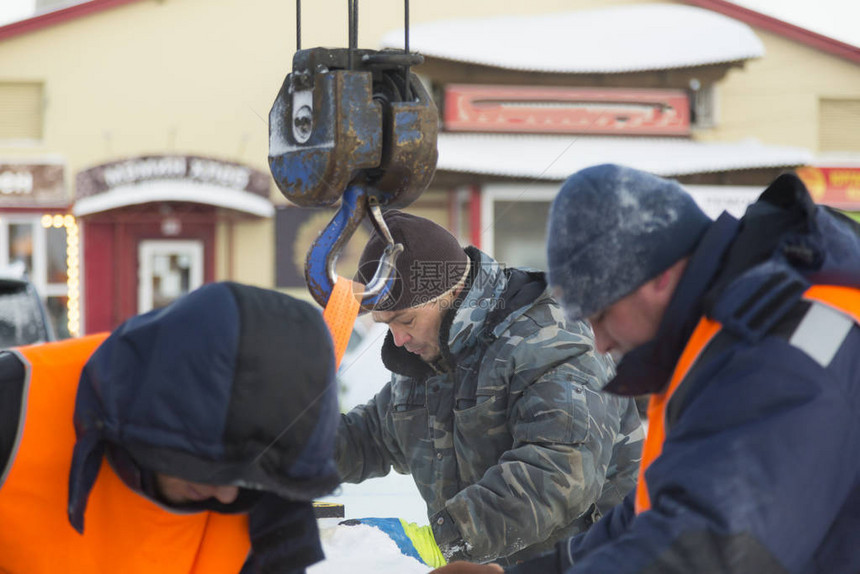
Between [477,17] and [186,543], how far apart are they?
44.9ft

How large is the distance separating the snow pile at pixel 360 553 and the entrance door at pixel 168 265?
1210 cm

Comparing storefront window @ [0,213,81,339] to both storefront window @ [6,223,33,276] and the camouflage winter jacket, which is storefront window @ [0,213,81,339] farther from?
the camouflage winter jacket

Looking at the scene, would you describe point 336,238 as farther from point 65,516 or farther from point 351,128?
point 65,516

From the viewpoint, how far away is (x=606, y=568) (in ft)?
4.81

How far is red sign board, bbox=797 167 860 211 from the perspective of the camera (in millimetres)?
15102

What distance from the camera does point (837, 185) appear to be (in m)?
15.2

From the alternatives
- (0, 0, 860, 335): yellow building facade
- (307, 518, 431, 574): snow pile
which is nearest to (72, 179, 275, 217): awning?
(0, 0, 860, 335): yellow building facade

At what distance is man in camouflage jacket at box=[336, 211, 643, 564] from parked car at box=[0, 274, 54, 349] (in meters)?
2.65

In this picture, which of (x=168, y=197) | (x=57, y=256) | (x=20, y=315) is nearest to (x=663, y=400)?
(x=20, y=315)

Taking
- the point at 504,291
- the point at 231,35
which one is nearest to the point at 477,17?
the point at 231,35

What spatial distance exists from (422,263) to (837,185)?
14.0 metres

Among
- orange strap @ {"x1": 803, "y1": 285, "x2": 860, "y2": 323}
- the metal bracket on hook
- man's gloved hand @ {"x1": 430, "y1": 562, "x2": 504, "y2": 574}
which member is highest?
the metal bracket on hook

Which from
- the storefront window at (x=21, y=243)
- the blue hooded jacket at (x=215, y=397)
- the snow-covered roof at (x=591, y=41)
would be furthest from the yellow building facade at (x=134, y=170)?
the blue hooded jacket at (x=215, y=397)

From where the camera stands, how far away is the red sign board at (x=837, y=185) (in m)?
15.1
